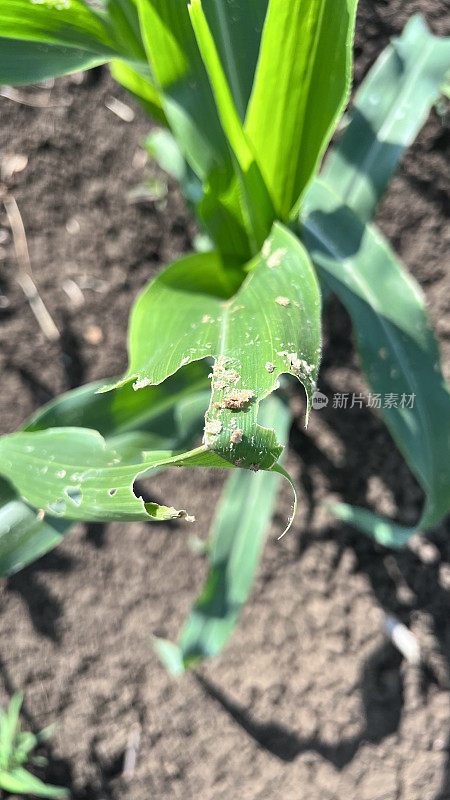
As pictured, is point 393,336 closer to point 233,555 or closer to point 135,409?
point 135,409

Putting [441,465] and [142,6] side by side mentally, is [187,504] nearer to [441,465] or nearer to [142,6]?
[441,465]

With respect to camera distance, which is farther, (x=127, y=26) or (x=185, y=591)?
(x=185, y=591)

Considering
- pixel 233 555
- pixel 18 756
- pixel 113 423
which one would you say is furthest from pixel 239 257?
pixel 18 756

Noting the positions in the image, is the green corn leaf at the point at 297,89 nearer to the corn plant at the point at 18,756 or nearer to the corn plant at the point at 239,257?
the corn plant at the point at 239,257

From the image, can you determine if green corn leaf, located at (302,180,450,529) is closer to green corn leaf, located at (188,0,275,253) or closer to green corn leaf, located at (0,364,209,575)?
green corn leaf, located at (188,0,275,253)

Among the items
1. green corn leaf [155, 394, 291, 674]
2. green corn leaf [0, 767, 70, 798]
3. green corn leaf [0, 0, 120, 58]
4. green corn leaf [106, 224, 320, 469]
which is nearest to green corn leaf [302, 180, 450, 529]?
green corn leaf [106, 224, 320, 469]

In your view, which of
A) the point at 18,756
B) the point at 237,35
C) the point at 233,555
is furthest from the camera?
the point at 18,756

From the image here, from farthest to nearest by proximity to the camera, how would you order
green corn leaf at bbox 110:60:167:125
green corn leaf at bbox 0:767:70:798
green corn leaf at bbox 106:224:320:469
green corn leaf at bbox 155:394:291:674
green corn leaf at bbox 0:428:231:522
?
green corn leaf at bbox 0:767:70:798 < green corn leaf at bbox 155:394:291:674 < green corn leaf at bbox 110:60:167:125 < green corn leaf at bbox 0:428:231:522 < green corn leaf at bbox 106:224:320:469
